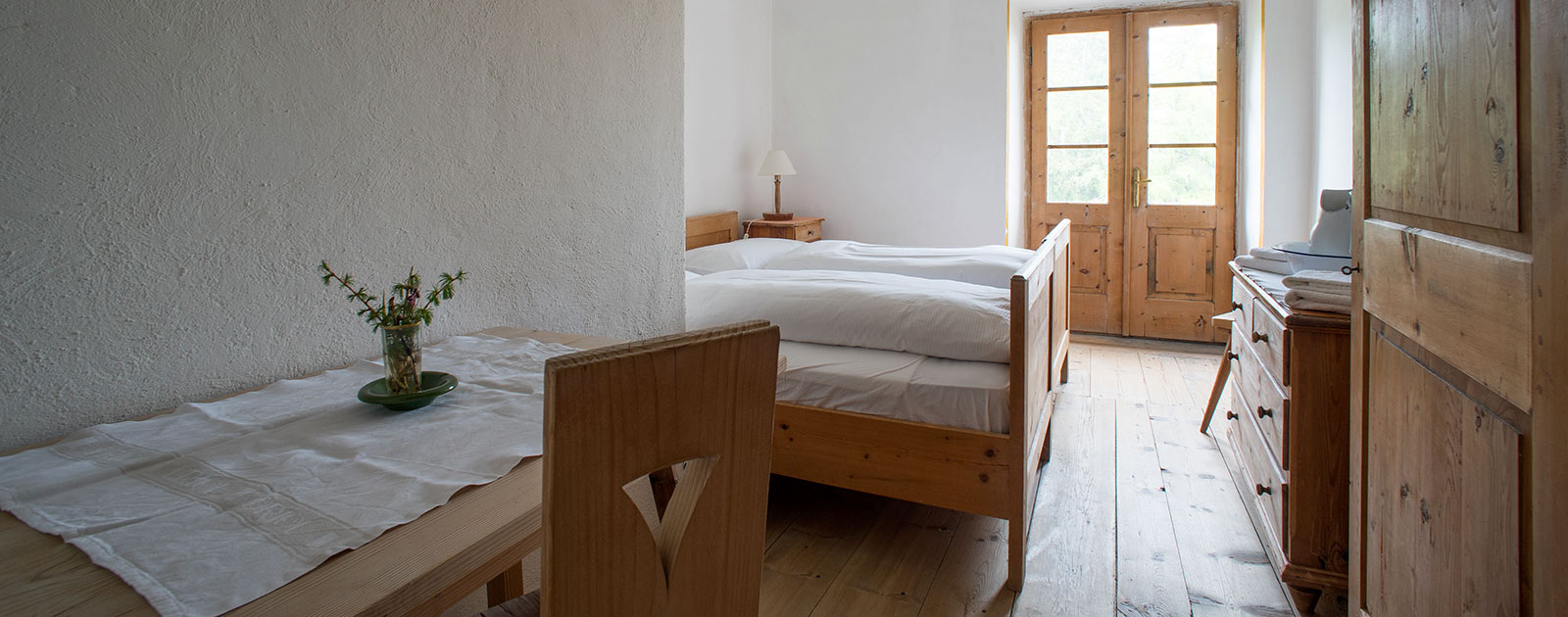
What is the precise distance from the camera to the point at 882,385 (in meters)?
2.17

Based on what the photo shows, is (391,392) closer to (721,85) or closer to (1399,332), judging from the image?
(1399,332)

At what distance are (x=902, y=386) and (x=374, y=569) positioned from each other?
62.1 inches

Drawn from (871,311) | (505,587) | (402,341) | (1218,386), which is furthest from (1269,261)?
(402,341)

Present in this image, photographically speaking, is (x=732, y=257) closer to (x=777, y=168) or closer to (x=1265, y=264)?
(x=777, y=168)

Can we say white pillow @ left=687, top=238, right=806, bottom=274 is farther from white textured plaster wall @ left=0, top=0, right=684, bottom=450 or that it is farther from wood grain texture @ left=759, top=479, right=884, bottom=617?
white textured plaster wall @ left=0, top=0, right=684, bottom=450

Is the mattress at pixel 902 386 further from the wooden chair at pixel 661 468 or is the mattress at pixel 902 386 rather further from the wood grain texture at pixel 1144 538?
the wooden chair at pixel 661 468

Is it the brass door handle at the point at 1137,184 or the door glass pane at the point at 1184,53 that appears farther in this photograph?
the brass door handle at the point at 1137,184

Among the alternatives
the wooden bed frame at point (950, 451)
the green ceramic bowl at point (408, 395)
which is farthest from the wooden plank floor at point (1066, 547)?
the green ceramic bowl at point (408, 395)

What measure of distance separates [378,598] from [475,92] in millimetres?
1272

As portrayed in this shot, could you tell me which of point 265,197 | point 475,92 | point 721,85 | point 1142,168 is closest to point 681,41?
point 475,92

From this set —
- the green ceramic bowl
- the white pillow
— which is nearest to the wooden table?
the green ceramic bowl

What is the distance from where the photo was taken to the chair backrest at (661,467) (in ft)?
2.20

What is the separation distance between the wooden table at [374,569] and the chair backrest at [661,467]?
4.4 inches

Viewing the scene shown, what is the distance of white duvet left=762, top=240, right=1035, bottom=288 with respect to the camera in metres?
3.29
